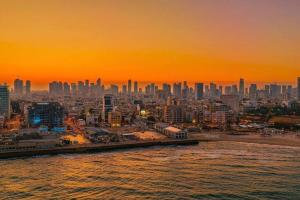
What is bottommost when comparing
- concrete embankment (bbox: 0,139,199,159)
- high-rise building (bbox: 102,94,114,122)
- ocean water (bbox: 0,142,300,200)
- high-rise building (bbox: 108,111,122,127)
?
ocean water (bbox: 0,142,300,200)

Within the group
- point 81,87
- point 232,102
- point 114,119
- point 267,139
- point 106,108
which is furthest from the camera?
point 81,87

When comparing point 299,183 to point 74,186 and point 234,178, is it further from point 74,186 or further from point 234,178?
point 74,186

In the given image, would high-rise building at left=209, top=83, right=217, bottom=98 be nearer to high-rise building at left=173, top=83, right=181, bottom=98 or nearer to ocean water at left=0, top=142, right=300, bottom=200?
high-rise building at left=173, top=83, right=181, bottom=98

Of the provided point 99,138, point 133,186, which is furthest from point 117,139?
point 133,186

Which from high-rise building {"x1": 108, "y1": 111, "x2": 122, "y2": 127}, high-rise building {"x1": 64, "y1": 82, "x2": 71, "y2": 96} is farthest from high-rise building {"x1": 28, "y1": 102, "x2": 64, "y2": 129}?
high-rise building {"x1": 64, "y1": 82, "x2": 71, "y2": 96}

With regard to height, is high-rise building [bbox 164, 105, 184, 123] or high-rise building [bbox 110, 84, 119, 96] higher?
high-rise building [bbox 110, 84, 119, 96]

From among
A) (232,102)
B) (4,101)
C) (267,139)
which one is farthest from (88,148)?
(232,102)

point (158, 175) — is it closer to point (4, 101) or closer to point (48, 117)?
point (48, 117)

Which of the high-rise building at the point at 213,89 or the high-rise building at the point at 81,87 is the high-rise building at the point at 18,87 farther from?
the high-rise building at the point at 213,89
